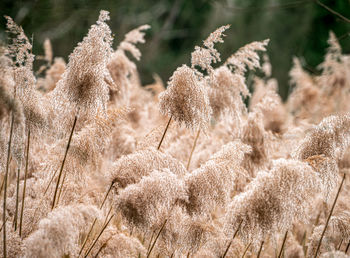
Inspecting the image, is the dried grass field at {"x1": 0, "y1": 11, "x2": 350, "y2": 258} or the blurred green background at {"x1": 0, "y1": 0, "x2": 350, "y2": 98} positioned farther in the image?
the blurred green background at {"x1": 0, "y1": 0, "x2": 350, "y2": 98}

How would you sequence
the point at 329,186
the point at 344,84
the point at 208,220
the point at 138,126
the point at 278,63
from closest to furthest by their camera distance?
1. the point at 329,186
2. the point at 208,220
3. the point at 344,84
4. the point at 138,126
5. the point at 278,63

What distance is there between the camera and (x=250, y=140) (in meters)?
3.28

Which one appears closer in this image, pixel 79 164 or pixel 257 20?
pixel 79 164

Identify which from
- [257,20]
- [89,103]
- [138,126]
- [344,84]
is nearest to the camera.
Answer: [89,103]

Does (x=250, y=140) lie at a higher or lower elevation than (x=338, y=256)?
→ higher

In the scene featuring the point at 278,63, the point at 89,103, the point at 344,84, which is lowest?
the point at 278,63

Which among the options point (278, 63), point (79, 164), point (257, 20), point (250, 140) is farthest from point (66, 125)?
point (257, 20)

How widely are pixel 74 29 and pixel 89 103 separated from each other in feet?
38.2

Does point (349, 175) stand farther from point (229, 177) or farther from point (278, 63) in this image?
point (278, 63)

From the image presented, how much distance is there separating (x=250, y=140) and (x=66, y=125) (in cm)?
167

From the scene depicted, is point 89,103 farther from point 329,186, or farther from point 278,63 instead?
A: point 278,63

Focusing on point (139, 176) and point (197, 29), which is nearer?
point (139, 176)

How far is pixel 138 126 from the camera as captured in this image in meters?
4.88

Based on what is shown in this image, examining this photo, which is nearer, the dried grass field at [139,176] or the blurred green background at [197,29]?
the dried grass field at [139,176]
